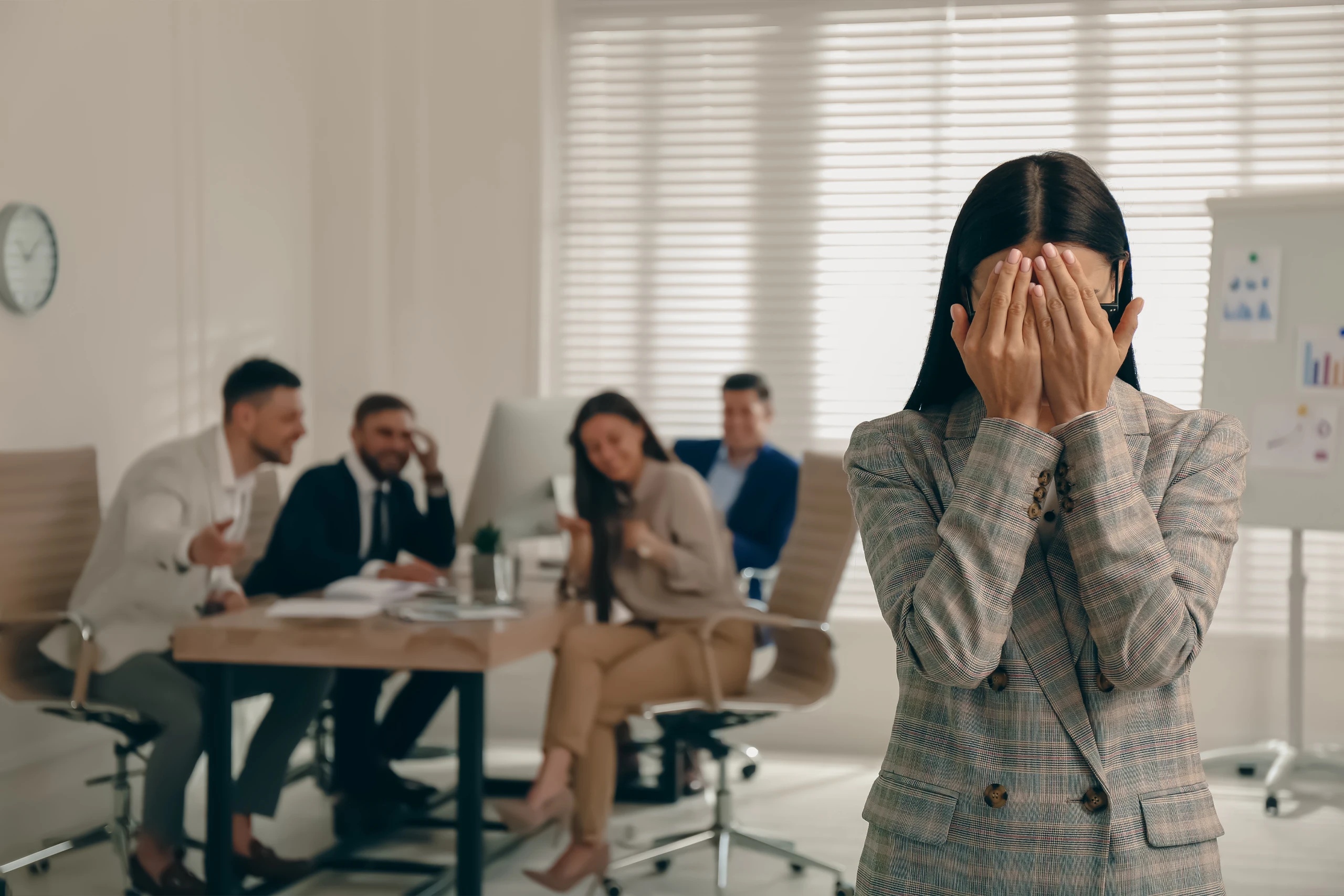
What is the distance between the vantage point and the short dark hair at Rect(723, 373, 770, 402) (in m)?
4.50

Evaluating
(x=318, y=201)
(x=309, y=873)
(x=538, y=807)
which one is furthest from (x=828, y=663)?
(x=318, y=201)

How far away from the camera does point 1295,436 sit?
409cm

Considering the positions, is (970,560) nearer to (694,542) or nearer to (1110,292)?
(1110,292)

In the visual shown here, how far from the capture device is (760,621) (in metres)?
3.19

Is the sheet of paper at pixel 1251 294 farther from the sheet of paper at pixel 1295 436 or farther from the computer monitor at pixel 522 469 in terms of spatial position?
the computer monitor at pixel 522 469

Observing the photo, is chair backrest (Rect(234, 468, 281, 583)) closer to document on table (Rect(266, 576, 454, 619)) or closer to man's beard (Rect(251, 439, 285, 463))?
man's beard (Rect(251, 439, 285, 463))

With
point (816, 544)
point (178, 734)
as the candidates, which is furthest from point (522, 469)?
point (178, 734)

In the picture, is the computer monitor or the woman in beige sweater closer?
the woman in beige sweater

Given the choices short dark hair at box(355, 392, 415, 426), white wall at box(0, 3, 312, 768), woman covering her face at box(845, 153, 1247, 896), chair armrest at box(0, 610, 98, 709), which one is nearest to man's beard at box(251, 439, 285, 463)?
short dark hair at box(355, 392, 415, 426)

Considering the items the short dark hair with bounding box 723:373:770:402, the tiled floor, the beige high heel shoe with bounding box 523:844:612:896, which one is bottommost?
the tiled floor

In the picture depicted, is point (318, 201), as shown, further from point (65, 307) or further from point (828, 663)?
point (828, 663)

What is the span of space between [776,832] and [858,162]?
270 cm

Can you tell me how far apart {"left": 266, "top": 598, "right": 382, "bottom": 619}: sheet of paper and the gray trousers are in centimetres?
37

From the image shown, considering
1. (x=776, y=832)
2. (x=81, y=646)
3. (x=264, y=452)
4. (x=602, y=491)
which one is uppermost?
(x=264, y=452)
